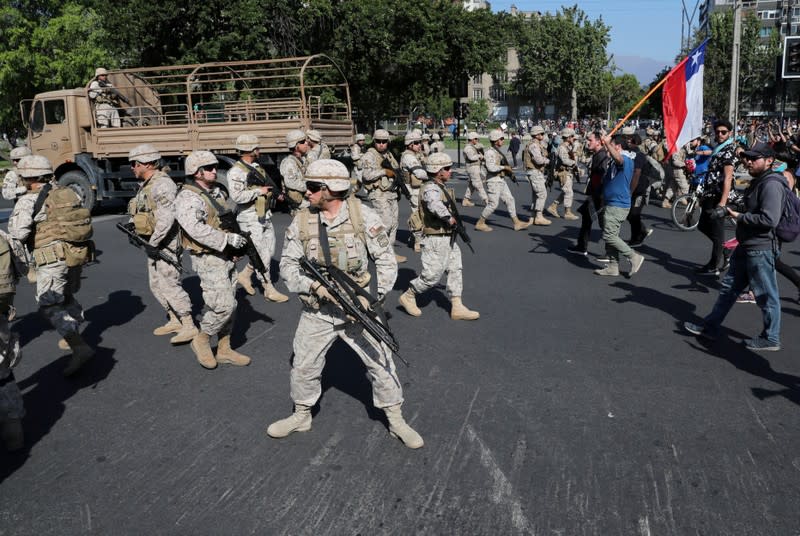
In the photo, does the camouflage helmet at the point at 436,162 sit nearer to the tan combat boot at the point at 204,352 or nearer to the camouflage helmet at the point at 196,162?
the camouflage helmet at the point at 196,162

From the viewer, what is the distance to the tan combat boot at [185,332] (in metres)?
5.93

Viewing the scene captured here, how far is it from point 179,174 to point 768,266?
458 inches

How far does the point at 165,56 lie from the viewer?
72.9 feet

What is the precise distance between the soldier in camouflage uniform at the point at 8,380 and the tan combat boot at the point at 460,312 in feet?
12.7

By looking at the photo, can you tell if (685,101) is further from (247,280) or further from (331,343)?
(331,343)

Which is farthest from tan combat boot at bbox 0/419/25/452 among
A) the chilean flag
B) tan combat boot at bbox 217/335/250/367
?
the chilean flag

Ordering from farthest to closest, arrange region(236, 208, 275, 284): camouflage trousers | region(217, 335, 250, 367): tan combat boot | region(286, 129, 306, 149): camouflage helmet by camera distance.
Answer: region(286, 129, 306, 149): camouflage helmet < region(236, 208, 275, 284): camouflage trousers < region(217, 335, 250, 367): tan combat boot

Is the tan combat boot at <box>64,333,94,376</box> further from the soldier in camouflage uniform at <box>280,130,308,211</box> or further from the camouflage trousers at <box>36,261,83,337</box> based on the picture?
the soldier in camouflage uniform at <box>280,130,308,211</box>

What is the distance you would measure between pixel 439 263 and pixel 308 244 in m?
2.81

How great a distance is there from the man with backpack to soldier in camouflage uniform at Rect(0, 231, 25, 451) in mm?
5374

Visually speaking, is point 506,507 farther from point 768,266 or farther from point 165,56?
point 165,56

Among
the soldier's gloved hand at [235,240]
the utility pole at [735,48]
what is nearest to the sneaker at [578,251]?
the soldier's gloved hand at [235,240]

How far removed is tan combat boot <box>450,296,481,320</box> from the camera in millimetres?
6449

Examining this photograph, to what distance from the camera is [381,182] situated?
931 centimetres
